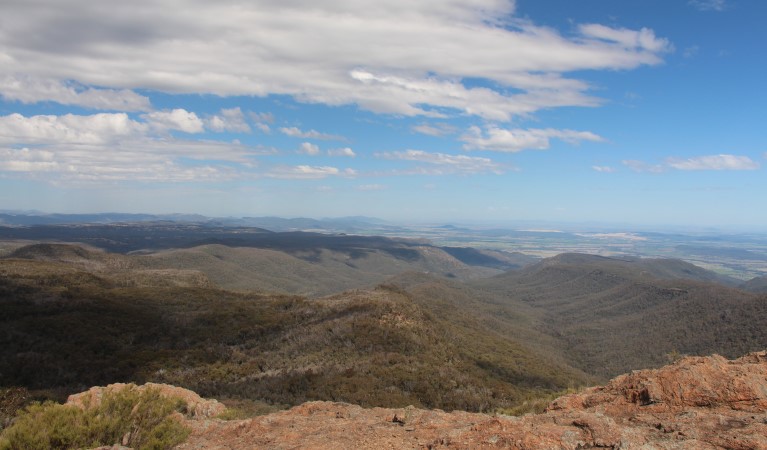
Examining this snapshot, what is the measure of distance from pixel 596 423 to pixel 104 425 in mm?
14659

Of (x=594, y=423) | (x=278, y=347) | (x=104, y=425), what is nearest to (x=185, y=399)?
(x=104, y=425)

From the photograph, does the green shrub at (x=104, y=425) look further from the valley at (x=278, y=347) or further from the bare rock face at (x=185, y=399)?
the valley at (x=278, y=347)

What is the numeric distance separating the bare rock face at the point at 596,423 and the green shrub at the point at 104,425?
114 centimetres

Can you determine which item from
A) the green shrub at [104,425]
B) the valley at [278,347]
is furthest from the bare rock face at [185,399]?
the valley at [278,347]

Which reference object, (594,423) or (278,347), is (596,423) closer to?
(594,423)

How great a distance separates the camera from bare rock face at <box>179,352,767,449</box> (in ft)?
35.2

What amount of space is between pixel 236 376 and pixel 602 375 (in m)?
78.4

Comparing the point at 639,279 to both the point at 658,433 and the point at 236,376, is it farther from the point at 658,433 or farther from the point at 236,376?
the point at 658,433

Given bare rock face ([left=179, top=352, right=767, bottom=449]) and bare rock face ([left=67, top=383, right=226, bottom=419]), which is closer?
bare rock face ([left=179, top=352, right=767, bottom=449])

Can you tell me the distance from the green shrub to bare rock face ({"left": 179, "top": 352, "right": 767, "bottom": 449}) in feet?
3.73

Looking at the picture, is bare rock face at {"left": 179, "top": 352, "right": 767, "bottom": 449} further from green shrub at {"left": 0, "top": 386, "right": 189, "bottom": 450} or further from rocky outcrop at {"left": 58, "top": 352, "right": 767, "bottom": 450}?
green shrub at {"left": 0, "top": 386, "right": 189, "bottom": 450}

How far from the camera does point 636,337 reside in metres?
115

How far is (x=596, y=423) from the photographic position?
38.5 ft

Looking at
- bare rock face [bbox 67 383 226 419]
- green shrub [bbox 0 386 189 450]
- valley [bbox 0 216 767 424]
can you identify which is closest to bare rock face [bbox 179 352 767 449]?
green shrub [bbox 0 386 189 450]
